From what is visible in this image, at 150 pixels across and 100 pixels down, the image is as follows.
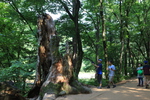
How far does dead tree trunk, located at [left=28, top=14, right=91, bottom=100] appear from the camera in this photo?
6.67m

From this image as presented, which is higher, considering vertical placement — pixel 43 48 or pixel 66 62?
pixel 43 48

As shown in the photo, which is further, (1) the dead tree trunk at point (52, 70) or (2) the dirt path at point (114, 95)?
(1) the dead tree trunk at point (52, 70)

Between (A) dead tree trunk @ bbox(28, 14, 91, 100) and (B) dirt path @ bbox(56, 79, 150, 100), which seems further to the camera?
(A) dead tree trunk @ bbox(28, 14, 91, 100)

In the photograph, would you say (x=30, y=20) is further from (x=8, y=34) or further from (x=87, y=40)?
(x=87, y=40)

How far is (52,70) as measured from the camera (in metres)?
7.32

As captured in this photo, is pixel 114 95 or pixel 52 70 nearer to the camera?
pixel 114 95

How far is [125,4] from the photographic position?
49.0ft

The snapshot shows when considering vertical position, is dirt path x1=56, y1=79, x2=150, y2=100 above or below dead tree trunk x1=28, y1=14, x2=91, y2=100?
below

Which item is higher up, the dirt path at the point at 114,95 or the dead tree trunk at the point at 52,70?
the dead tree trunk at the point at 52,70

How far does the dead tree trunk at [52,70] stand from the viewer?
6.67 m

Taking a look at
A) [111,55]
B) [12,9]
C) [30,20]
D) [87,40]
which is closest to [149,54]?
[111,55]

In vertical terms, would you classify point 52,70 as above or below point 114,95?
above

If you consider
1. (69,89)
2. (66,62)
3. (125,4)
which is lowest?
(69,89)

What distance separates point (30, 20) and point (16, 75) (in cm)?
658
